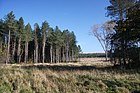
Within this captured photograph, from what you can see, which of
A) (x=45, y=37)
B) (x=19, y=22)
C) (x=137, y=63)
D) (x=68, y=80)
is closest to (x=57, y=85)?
(x=68, y=80)

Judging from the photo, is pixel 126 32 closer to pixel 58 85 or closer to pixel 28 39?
pixel 58 85

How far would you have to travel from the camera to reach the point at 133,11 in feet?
98.7

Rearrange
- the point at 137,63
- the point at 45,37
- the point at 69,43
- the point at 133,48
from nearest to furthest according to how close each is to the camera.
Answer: the point at 137,63, the point at 133,48, the point at 45,37, the point at 69,43

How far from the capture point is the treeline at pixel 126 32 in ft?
97.6

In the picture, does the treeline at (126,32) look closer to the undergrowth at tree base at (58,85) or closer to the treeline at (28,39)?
the undergrowth at tree base at (58,85)

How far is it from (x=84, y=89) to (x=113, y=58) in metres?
25.9

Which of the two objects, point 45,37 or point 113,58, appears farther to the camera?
point 45,37

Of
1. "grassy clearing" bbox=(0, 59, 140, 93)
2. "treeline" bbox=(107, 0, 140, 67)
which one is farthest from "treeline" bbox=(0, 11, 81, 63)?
"grassy clearing" bbox=(0, 59, 140, 93)

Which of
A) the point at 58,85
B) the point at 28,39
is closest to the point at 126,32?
the point at 58,85

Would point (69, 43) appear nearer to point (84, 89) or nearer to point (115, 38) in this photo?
point (115, 38)

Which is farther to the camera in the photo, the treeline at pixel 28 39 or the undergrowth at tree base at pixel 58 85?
the treeline at pixel 28 39

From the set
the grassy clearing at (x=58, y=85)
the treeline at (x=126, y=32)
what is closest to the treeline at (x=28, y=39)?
the treeline at (x=126, y=32)

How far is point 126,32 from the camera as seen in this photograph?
3131 centimetres

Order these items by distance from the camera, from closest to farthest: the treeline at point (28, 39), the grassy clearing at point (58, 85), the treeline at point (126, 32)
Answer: the grassy clearing at point (58, 85), the treeline at point (126, 32), the treeline at point (28, 39)
